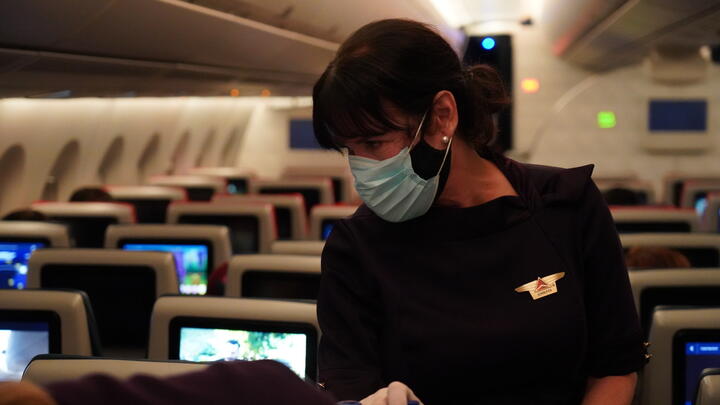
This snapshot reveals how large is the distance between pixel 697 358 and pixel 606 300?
127 cm

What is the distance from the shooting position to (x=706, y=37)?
9.96 meters

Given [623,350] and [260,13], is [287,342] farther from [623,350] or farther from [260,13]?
[260,13]

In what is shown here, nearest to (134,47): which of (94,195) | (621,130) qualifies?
(94,195)

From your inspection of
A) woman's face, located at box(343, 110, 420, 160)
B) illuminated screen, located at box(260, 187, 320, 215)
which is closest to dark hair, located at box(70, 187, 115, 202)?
illuminated screen, located at box(260, 187, 320, 215)

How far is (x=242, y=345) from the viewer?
3160 mm

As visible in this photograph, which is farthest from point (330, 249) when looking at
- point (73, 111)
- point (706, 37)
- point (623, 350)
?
point (73, 111)

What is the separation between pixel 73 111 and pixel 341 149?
9665 millimetres

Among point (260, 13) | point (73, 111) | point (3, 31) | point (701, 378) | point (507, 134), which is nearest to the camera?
point (701, 378)

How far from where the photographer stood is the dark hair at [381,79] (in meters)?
1.73

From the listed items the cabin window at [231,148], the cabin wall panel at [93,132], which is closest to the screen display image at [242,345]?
the cabin wall panel at [93,132]

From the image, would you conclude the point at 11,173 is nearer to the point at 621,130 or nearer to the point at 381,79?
the point at 381,79

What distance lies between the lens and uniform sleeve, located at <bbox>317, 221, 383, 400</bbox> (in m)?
1.75

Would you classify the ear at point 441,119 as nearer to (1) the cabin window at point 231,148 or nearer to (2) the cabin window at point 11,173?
(2) the cabin window at point 11,173

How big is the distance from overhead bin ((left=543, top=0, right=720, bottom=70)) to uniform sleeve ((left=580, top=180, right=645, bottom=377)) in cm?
523
